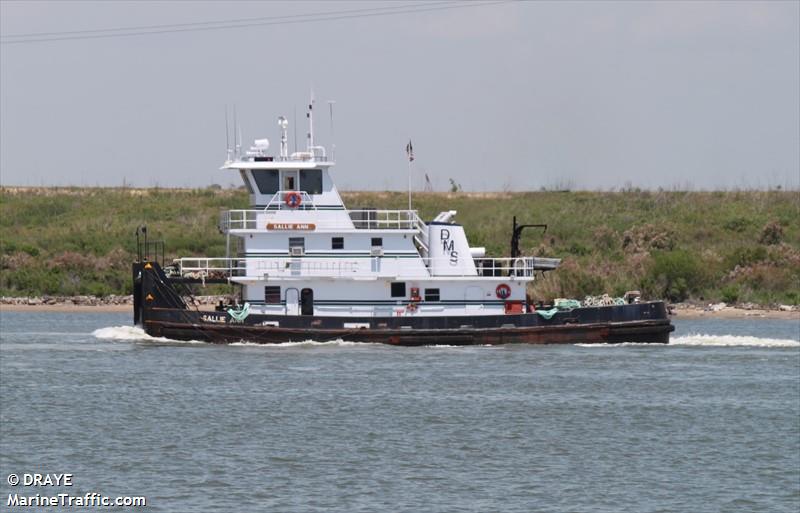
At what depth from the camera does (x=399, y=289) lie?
43.4 m

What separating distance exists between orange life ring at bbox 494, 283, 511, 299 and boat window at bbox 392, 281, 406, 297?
8.26 ft

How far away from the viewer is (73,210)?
274 feet

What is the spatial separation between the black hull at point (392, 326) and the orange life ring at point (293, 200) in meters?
2.99

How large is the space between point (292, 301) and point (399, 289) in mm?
2916

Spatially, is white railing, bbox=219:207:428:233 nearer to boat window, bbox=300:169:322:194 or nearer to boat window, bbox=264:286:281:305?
boat window, bbox=300:169:322:194

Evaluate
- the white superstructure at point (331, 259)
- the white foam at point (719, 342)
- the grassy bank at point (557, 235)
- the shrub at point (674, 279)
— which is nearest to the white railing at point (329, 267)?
the white superstructure at point (331, 259)

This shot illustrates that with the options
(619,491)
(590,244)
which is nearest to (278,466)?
(619,491)

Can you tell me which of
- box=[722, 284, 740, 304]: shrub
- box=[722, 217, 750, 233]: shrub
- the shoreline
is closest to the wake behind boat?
the shoreline

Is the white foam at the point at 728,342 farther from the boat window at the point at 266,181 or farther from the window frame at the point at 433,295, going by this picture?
the boat window at the point at 266,181

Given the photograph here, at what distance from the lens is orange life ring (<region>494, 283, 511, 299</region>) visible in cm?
4359

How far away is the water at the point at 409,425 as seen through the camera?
24.3 meters

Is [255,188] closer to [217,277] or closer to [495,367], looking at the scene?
[217,277]

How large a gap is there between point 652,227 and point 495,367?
36797mm

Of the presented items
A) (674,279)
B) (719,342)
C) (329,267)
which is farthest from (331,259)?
(674,279)
